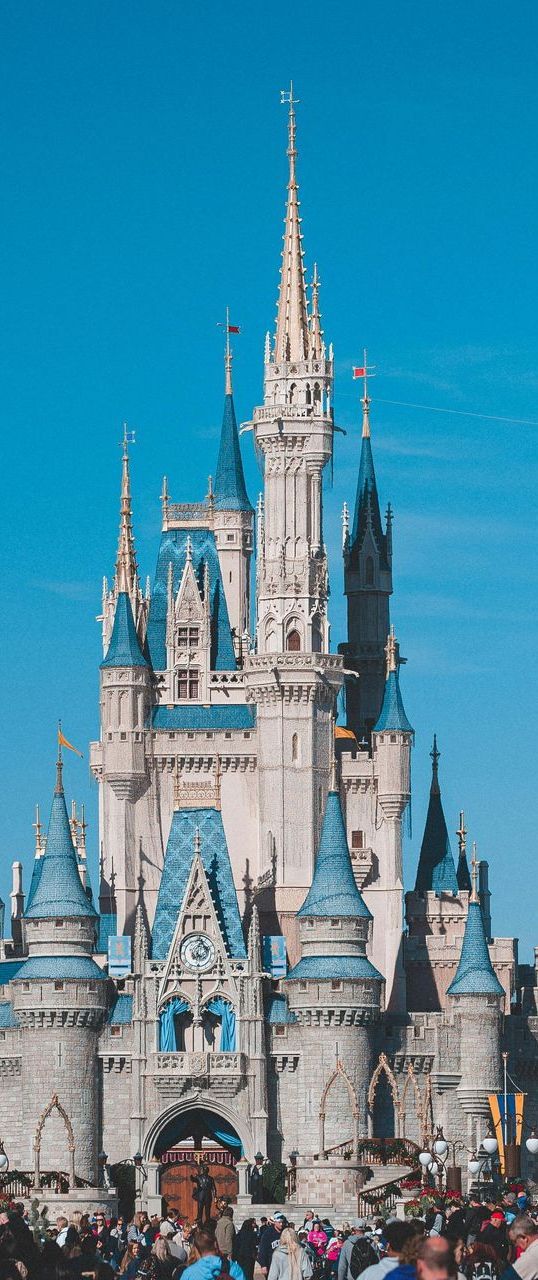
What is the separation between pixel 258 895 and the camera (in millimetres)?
86500

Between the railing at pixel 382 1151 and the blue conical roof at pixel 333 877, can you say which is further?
the blue conical roof at pixel 333 877

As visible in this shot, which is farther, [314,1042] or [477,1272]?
[314,1042]

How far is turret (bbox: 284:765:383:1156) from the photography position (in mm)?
78562

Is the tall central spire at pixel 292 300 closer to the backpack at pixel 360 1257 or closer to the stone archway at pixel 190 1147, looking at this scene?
the stone archway at pixel 190 1147

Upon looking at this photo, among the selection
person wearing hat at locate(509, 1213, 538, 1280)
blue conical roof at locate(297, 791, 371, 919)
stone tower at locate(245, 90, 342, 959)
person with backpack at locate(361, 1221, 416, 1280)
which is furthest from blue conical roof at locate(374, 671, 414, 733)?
person with backpack at locate(361, 1221, 416, 1280)

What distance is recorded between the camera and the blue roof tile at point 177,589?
9012cm

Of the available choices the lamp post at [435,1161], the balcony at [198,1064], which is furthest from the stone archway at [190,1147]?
the lamp post at [435,1161]

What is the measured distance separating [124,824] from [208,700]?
15.6ft

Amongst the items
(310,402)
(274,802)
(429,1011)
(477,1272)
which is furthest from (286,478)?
(477,1272)

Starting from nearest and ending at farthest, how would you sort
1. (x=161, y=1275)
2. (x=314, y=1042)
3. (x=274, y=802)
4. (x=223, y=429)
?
(x=161, y=1275)
(x=314, y=1042)
(x=274, y=802)
(x=223, y=429)

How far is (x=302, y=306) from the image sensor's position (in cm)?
9031

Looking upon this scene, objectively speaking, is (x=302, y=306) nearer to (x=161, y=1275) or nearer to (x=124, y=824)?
(x=124, y=824)

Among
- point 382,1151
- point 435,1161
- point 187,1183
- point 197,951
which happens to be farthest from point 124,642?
point 435,1161

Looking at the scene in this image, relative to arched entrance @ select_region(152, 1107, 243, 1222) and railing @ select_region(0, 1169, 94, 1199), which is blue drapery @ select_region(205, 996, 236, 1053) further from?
railing @ select_region(0, 1169, 94, 1199)
